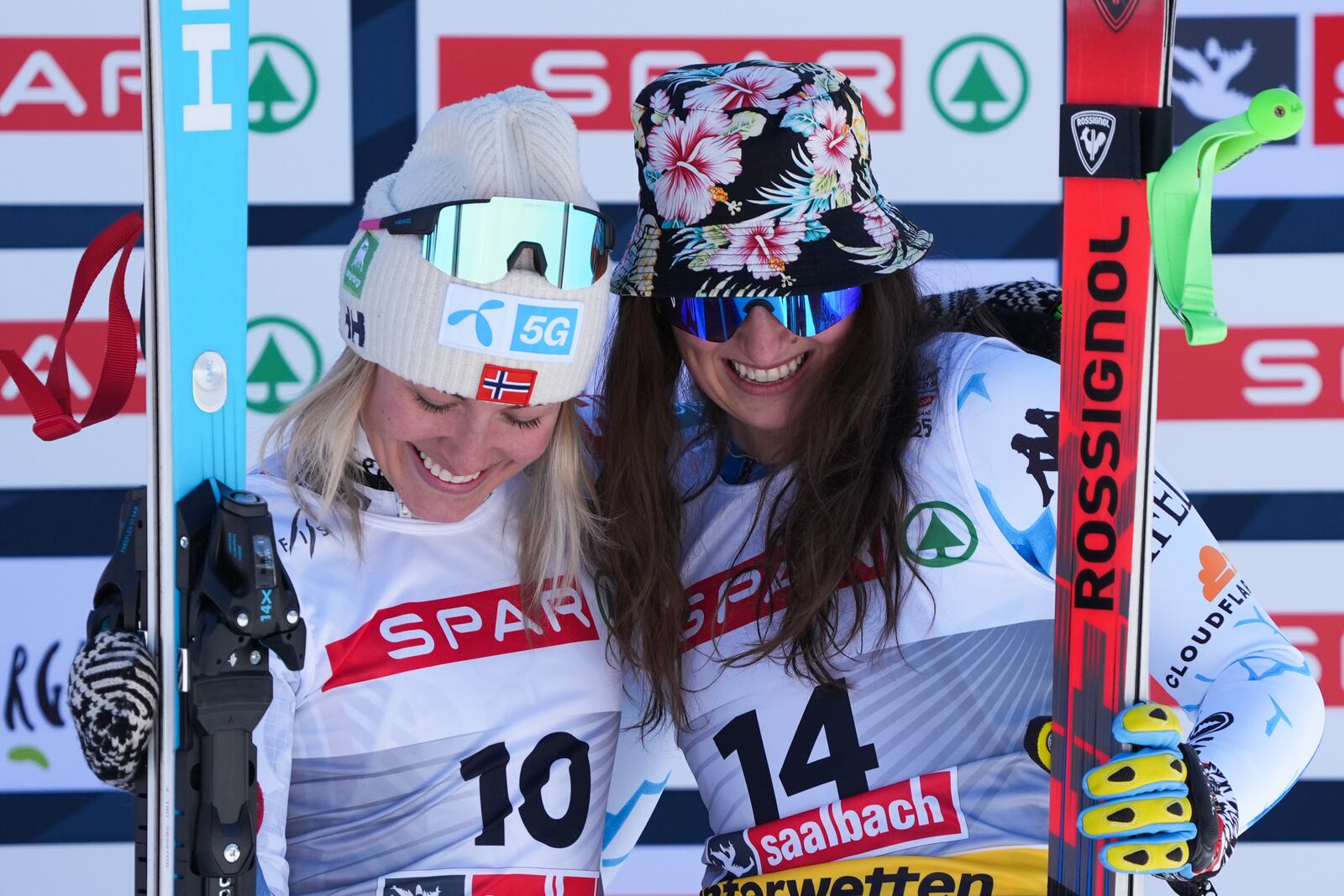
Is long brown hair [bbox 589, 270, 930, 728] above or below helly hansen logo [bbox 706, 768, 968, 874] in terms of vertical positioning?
above

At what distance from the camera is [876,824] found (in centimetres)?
149

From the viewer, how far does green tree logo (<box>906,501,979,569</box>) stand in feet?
4.78

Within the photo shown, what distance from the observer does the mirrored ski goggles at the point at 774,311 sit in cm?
151

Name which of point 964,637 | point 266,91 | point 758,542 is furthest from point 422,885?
point 266,91

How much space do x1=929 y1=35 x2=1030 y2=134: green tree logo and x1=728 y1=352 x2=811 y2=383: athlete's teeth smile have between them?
113cm

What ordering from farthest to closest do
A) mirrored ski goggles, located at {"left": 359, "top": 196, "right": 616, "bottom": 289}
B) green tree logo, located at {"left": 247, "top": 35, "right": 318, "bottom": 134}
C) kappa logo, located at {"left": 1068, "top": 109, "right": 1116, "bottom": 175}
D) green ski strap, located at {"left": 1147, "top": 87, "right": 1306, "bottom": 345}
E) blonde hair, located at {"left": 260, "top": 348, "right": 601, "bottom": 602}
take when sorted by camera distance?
1. green tree logo, located at {"left": 247, "top": 35, "right": 318, "bottom": 134}
2. blonde hair, located at {"left": 260, "top": 348, "right": 601, "bottom": 602}
3. mirrored ski goggles, located at {"left": 359, "top": 196, "right": 616, "bottom": 289}
4. kappa logo, located at {"left": 1068, "top": 109, "right": 1116, "bottom": 175}
5. green ski strap, located at {"left": 1147, "top": 87, "right": 1306, "bottom": 345}

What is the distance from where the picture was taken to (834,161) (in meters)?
1.51

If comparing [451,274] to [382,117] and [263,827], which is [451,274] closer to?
[263,827]

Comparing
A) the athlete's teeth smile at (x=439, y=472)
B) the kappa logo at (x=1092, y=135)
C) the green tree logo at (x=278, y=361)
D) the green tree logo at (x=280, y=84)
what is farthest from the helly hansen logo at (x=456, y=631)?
the green tree logo at (x=280, y=84)

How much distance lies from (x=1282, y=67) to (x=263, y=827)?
2.15 m

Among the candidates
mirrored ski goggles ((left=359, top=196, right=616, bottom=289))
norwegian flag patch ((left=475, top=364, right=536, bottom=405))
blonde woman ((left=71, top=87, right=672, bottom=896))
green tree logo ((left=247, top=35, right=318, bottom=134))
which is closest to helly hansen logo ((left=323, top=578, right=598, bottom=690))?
blonde woman ((left=71, top=87, right=672, bottom=896))

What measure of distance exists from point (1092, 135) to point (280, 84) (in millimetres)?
1665

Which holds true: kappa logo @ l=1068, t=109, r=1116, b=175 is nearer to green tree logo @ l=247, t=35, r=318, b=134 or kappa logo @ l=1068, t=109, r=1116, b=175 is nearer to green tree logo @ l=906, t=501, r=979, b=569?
green tree logo @ l=906, t=501, r=979, b=569

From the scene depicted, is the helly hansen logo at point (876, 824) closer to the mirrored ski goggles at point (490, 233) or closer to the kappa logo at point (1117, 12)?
the mirrored ski goggles at point (490, 233)
